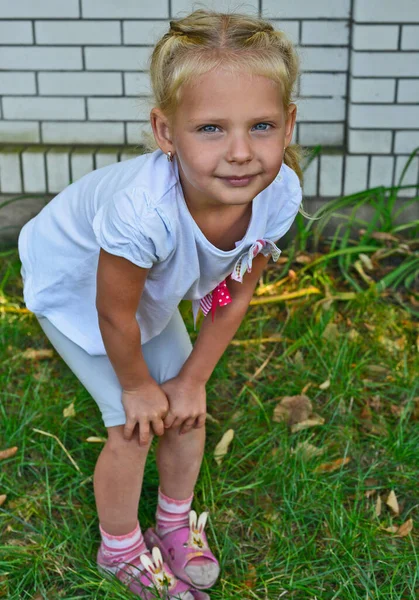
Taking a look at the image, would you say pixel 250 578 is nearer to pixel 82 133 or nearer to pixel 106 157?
pixel 106 157

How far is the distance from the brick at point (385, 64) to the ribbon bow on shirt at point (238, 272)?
5.40 ft

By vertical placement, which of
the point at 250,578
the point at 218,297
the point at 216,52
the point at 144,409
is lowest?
the point at 250,578

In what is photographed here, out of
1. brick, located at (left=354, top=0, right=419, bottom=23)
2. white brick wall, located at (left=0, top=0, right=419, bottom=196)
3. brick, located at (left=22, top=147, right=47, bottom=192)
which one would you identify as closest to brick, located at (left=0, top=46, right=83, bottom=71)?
white brick wall, located at (left=0, top=0, right=419, bottom=196)

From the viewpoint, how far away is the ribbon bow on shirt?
7.07ft

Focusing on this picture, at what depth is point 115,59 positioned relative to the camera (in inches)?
148

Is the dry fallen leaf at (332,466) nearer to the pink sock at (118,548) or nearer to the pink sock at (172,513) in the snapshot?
the pink sock at (172,513)

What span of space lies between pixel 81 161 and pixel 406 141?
4.51ft

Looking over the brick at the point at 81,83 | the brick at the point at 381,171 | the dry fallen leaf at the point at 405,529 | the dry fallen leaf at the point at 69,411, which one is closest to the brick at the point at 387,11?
the brick at the point at 381,171

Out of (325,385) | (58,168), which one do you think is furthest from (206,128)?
(58,168)

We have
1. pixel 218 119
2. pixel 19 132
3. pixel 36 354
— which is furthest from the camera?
pixel 19 132

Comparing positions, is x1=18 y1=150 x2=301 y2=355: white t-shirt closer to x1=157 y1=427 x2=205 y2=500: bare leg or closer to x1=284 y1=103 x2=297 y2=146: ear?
x1=284 y1=103 x2=297 y2=146: ear

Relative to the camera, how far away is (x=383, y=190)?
3.73 meters

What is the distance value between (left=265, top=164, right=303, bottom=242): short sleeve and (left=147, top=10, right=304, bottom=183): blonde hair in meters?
0.28

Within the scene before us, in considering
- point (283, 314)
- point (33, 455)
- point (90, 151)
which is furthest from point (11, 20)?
point (33, 455)
